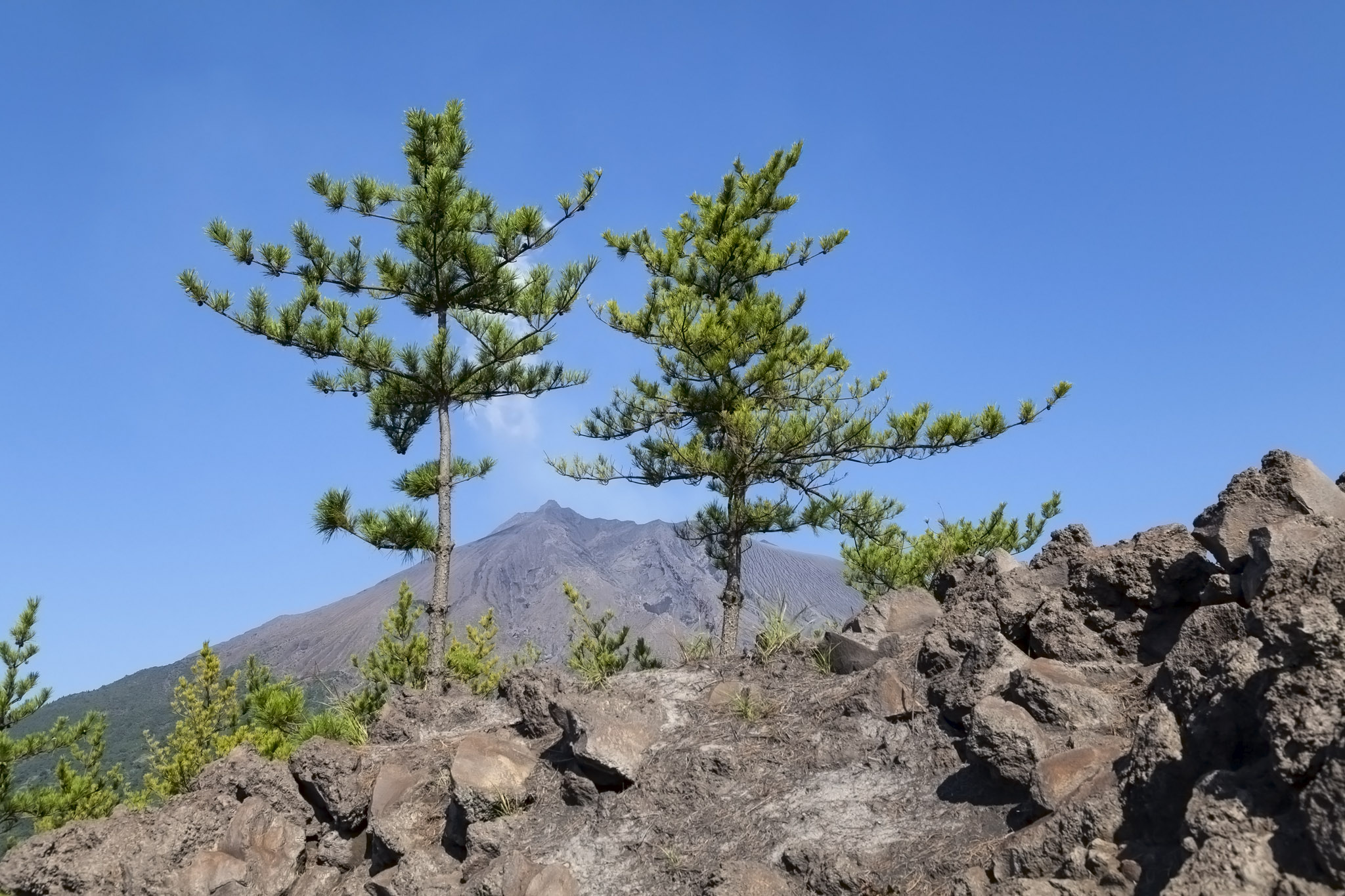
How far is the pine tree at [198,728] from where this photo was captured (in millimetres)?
11352

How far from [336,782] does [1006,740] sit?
14.3ft

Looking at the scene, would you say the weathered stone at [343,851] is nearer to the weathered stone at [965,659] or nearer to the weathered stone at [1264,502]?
the weathered stone at [965,659]

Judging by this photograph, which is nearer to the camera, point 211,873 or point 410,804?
point 410,804

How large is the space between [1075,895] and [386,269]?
10.3 metres

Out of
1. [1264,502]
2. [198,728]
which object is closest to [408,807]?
[1264,502]

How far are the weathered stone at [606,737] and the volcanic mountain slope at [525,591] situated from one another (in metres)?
36.6

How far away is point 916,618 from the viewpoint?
699cm

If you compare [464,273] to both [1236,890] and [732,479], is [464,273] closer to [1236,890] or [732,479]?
[732,479]

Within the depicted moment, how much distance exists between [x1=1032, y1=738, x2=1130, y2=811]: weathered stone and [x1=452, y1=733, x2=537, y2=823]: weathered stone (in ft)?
9.92

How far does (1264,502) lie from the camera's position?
196 inches

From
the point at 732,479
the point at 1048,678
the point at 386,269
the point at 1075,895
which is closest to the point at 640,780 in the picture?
the point at 1048,678

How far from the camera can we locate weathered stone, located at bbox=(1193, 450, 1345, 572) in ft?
16.0

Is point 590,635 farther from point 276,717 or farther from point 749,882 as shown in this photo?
point 749,882

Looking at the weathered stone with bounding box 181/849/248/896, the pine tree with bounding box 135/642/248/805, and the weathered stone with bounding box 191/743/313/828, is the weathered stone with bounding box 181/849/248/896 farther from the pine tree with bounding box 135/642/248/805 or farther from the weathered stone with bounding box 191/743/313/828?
the pine tree with bounding box 135/642/248/805
